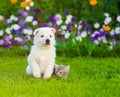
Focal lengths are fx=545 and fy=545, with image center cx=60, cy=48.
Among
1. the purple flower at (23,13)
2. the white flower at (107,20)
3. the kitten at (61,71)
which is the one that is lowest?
the kitten at (61,71)

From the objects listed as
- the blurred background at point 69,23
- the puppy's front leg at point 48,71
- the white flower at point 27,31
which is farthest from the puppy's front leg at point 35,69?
the white flower at point 27,31

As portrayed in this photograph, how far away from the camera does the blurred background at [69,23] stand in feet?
36.8

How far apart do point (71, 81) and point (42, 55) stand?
2.03 feet

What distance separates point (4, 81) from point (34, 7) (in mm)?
4611

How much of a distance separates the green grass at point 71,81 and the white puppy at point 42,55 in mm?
149

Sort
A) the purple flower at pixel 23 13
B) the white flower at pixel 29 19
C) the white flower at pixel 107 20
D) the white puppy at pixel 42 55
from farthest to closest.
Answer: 1. the purple flower at pixel 23 13
2. the white flower at pixel 29 19
3. the white flower at pixel 107 20
4. the white puppy at pixel 42 55

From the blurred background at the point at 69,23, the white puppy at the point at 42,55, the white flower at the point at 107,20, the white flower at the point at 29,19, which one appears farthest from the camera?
the white flower at the point at 29,19

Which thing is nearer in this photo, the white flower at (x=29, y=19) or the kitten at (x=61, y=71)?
the kitten at (x=61, y=71)

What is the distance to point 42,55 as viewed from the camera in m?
8.54

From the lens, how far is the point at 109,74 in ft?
30.0

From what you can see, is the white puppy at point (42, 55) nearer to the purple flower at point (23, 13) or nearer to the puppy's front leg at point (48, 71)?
the puppy's front leg at point (48, 71)

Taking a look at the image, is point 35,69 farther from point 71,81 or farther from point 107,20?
point 107,20

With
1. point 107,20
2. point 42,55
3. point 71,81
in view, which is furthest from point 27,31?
point 71,81

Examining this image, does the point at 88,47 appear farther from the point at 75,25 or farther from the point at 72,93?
the point at 72,93
